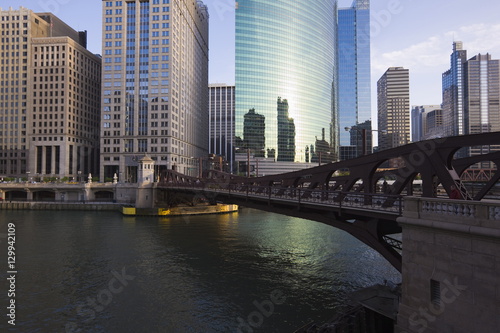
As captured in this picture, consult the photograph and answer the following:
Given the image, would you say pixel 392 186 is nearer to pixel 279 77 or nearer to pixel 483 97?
pixel 279 77

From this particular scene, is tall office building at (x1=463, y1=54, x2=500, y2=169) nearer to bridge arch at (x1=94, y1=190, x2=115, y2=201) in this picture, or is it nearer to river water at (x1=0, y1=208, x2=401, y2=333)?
river water at (x1=0, y1=208, x2=401, y2=333)

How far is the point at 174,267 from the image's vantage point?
29.9 meters

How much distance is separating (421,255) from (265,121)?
121 meters

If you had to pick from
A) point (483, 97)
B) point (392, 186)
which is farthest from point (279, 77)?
point (483, 97)

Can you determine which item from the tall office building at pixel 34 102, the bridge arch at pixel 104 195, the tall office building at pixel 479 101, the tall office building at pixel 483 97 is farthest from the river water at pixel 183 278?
the tall office building at pixel 483 97

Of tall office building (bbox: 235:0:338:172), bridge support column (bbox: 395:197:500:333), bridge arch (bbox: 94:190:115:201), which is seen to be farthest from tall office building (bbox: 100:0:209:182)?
bridge support column (bbox: 395:197:500:333)

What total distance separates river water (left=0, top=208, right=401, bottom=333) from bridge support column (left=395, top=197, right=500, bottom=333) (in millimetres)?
7823

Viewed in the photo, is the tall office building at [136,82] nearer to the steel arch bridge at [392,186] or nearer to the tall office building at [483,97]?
the steel arch bridge at [392,186]

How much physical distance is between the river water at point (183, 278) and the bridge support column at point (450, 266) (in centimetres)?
782

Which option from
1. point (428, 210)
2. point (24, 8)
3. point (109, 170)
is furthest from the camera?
point (24, 8)

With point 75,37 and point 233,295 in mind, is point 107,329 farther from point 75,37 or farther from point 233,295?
point 75,37

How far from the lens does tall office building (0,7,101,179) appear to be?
12194 cm

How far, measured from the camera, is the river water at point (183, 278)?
764 inches

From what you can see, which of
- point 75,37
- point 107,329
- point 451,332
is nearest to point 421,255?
point 451,332
